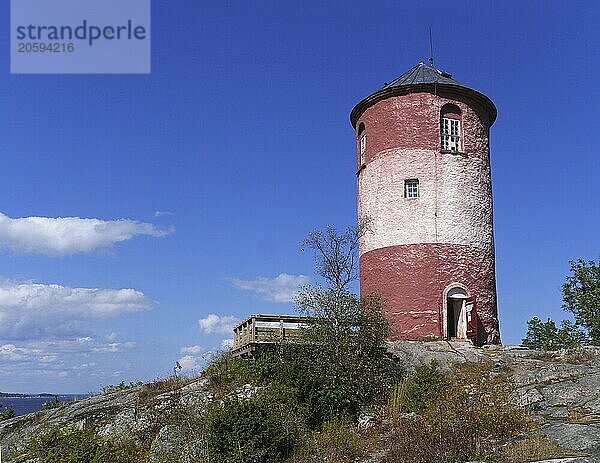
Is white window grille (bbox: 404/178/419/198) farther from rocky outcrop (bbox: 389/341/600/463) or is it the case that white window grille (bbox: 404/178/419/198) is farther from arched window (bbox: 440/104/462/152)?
rocky outcrop (bbox: 389/341/600/463)

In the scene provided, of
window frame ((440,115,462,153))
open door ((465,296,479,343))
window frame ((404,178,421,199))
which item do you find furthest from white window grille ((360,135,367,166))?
open door ((465,296,479,343))

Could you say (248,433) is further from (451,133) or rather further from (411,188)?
(451,133)

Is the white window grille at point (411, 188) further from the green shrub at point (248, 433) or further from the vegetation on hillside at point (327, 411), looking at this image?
the green shrub at point (248, 433)

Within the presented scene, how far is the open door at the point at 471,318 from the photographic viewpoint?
27297mm

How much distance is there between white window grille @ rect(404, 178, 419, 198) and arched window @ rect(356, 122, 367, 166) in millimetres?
2712

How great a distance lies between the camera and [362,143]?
31000 millimetres

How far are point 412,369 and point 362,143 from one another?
11.7 metres

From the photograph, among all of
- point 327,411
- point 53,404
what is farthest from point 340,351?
point 53,404

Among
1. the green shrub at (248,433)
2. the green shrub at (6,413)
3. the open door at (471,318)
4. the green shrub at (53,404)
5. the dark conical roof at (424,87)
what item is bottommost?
the green shrub at (6,413)

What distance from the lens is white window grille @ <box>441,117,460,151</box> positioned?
→ 2884cm

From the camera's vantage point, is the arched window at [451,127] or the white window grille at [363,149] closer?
the arched window at [451,127]

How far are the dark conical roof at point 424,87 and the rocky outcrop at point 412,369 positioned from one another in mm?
10671

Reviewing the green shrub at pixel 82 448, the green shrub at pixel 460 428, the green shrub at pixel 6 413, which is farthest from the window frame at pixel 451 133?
the green shrub at pixel 6 413

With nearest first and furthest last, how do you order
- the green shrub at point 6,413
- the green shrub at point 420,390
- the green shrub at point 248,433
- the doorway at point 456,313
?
the green shrub at point 248,433 → the green shrub at point 420,390 → the doorway at point 456,313 → the green shrub at point 6,413
